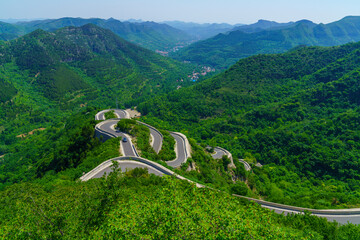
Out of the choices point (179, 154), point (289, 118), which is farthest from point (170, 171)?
point (289, 118)

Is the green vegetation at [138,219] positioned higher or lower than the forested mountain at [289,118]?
higher

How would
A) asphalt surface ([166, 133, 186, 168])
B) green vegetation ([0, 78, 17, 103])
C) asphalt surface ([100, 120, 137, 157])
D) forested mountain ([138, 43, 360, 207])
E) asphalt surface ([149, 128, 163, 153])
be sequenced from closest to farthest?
asphalt surface ([100, 120, 137, 157])
asphalt surface ([166, 133, 186, 168])
asphalt surface ([149, 128, 163, 153])
forested mountain ([138, 43, 360, 207])
green vegetation ([0, 78, 17, 103])

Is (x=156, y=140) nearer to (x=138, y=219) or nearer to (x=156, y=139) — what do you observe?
(x=156, y=139)

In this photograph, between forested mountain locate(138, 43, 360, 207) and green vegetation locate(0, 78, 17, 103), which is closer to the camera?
forested mountain locate(138, 43, 360, 207)

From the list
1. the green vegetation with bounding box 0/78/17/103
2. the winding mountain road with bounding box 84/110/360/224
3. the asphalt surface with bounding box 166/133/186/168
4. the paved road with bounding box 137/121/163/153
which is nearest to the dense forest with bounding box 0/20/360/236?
the green vegetation with bounding box 0/78/17/103

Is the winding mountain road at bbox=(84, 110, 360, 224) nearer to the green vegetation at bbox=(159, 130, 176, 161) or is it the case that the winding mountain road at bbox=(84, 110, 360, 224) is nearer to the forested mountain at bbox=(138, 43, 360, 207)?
the green vegetation at bbox=(159, 130, 176, 161)

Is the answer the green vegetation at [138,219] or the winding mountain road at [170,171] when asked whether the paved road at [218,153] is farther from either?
the green vegetation at [138,219]

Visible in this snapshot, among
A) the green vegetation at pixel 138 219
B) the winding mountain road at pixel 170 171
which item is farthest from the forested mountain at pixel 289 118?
the green vegetation at pixel 138 219
